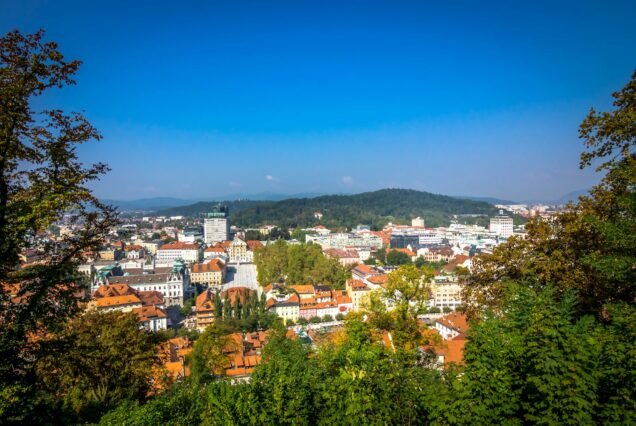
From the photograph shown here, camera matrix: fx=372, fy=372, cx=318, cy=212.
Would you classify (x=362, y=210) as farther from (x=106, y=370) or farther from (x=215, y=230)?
(x=106, y=370)

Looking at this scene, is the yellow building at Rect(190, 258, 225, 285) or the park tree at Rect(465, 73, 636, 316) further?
the yellow building at Rect(190, 258, 225, 285)

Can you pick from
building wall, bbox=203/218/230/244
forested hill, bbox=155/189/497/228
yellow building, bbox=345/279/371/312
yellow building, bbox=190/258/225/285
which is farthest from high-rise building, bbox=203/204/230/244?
yellow building, bbox=345/279/371/312

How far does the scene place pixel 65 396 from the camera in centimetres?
725

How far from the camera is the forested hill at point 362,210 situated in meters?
130

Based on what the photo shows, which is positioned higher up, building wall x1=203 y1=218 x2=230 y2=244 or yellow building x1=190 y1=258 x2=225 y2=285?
building wall x1=203 y1=218 x2=230 y2=244

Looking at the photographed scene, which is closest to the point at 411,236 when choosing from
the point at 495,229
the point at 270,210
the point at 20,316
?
the point at 495,229

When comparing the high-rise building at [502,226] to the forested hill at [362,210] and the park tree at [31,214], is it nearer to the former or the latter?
the forested hill at [362,210]

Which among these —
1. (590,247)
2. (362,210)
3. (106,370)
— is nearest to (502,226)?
(362,210)

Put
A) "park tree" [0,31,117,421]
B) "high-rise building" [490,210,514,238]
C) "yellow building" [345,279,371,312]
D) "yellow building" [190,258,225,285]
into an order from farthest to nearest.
A: "high-rise building" [490,210,514,238] < "yellow building" [190,258,225,285] < "yellow building" [345,279,371,312] < "park tree" [0,31,117,421]

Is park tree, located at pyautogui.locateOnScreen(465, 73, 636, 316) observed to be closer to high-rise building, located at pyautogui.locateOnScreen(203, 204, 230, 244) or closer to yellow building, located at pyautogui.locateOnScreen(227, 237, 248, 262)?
yellow building, located at pyautogui.locateOnScreen(227, 237, 248, 262)

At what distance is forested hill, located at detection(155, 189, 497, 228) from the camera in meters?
130

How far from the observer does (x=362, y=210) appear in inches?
5940

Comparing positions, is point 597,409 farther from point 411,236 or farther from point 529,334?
point 411,236

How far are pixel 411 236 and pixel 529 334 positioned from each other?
8591cm
